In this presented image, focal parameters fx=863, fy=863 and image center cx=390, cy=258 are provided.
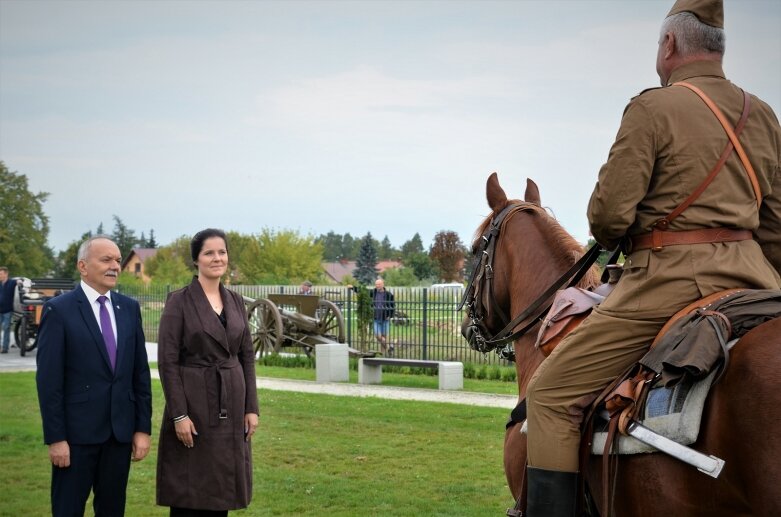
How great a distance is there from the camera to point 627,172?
3.30 m

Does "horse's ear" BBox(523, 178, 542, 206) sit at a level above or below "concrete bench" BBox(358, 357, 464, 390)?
above

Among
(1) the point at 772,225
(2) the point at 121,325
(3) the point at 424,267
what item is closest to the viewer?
(1) the point at 772,225

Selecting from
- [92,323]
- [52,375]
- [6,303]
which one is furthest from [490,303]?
[6,303]

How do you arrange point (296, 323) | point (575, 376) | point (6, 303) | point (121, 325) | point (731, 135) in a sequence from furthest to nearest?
point (6, 303) < point (296, 323) < point (121, 325) < point (575, 376) < point (731, 135)

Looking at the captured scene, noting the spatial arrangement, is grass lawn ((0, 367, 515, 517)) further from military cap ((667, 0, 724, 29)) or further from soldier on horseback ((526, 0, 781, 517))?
military cap ((667, 0, 724, 29))

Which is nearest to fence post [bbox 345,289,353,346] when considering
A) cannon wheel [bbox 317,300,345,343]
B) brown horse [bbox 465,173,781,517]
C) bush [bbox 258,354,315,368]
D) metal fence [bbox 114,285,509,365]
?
metal fence [bbox 114,285,509,365]

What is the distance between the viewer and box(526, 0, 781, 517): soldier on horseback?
3281 millimetres

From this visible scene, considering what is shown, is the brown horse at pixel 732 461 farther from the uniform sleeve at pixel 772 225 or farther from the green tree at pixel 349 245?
the green tree at pixel 349 245

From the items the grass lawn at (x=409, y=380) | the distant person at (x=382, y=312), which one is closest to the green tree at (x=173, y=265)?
the distant person at (x=382, y=312)

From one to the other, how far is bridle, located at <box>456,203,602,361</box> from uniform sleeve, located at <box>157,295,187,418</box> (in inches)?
65.9

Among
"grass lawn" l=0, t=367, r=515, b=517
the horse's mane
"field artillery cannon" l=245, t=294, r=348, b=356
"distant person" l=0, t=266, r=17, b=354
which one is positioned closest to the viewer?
the horse's mane

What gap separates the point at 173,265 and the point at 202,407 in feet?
216

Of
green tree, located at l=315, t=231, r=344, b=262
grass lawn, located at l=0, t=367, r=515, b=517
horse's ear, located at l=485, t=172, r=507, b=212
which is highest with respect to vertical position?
green tree, located at l=315, t=231, r=344, b=262

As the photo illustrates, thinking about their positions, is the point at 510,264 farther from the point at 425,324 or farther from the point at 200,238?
the point at 425,324
